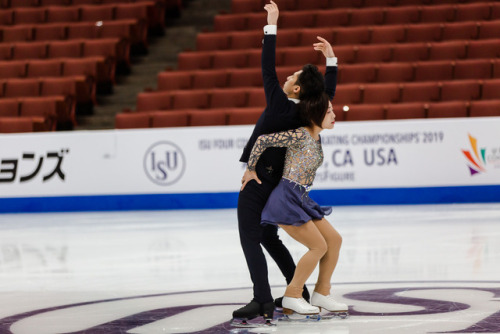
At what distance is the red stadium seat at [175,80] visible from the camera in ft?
41.9

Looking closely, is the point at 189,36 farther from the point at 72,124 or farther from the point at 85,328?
the point at 85,328

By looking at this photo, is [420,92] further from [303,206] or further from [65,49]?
[303,206]

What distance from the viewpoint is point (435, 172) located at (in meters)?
10.1

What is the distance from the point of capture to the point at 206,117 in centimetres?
A: 1155

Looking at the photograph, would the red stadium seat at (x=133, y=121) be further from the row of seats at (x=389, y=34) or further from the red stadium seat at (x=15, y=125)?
the row of seats at (x=389, y=34)

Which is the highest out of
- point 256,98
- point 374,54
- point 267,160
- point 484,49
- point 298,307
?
point 484,49

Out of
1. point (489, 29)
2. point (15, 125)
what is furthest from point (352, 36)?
point (15, 125)

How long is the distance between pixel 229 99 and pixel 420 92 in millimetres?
2677

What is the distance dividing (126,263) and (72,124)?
7403mm

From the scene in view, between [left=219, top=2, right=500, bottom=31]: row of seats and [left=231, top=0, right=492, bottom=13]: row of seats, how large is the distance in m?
0.33

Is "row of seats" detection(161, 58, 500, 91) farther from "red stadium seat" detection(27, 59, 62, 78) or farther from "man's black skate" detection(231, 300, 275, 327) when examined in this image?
"man's black skate" detection(231, 300, 275, 327)

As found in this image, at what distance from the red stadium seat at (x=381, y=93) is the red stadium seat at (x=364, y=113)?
1.57 feet

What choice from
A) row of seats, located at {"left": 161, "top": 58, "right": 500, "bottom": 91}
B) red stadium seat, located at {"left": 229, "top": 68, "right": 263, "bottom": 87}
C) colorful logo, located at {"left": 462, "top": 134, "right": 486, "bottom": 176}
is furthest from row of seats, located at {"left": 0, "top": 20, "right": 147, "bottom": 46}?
colorful logo, located at {"left": 462, "top": 134, "right": 486, "bottom": 176}

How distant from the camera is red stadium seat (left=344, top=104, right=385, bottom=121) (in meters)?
10.9
